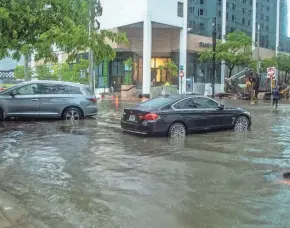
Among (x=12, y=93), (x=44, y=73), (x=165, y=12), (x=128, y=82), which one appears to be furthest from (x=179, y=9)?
(x=12, y=93)

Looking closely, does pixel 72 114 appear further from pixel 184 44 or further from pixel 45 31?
pixel 184 44

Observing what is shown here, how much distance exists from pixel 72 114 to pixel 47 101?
4.02ft

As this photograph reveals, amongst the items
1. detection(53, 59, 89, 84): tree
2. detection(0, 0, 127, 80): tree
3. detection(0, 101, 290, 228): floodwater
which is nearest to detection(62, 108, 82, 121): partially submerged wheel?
detection(0, 0, 127, 80): tree

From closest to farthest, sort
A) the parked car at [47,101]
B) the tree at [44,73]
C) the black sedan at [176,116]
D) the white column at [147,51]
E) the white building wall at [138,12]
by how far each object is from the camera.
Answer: the black sedan at [176,116]
the parked car at [47,101]
the white column at [147,51]
the white building wall at [138,12]
the tree at [44,73]

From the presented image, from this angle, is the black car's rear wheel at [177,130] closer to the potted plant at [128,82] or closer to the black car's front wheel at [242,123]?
the black car's front wheel at [242,123]

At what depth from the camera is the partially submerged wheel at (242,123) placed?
15.6 meters

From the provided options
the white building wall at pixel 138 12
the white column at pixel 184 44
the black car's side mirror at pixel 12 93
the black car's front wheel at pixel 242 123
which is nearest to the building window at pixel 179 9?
the white column at pixel 184 44

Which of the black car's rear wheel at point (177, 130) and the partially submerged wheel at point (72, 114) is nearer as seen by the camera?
the black car's rear wheel at point (177, 130)

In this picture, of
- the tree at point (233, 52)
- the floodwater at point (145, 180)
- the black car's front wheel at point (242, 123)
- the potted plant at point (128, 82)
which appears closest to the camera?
the floodwater at point (145, 180)

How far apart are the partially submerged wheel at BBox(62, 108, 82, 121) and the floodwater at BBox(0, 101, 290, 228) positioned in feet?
15.1

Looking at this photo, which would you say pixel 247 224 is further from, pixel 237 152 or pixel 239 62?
pixel 239 62

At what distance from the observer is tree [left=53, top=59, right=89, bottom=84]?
48.2 meters

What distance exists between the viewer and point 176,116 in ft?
45.0

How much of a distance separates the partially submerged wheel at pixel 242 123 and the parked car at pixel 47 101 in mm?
6643
